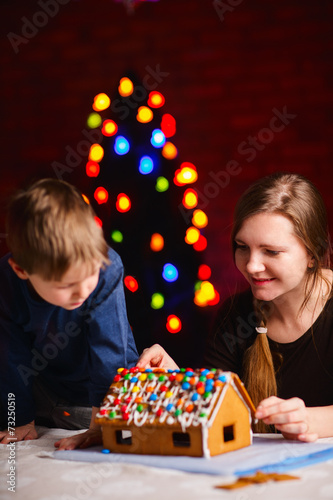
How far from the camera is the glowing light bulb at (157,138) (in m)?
2.83

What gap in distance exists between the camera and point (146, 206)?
282 centimetres

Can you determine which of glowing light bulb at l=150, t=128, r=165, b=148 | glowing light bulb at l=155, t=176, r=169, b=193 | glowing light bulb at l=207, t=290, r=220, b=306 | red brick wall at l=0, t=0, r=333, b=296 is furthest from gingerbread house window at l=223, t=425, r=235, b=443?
red brick wall at l=0, t=0, r=333, b=296

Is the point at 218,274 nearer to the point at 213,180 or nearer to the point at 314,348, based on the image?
the point at 213,180

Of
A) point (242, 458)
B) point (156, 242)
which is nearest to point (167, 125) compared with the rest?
point (156, 242)

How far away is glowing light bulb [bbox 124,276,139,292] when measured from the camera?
287 cm

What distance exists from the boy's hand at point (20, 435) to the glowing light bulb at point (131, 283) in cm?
119

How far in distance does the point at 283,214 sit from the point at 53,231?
72cm

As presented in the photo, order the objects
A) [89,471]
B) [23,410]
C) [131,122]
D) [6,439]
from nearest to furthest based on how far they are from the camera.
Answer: [89,471] → [6,439] → [23,410] → [131,122]

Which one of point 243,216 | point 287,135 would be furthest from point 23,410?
point 287,135

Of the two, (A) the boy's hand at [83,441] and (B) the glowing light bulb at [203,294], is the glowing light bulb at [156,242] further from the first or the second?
(A) the boy's hand at [83,441]

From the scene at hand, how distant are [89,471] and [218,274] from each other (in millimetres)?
2460

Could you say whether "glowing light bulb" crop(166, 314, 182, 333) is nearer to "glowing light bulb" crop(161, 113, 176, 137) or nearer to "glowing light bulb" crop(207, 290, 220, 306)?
"glowing light bulb" crop(207, 290, 220, 306)

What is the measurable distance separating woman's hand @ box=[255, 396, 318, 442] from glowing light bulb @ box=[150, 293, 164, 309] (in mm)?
1561

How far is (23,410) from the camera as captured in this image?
69.6 inches
